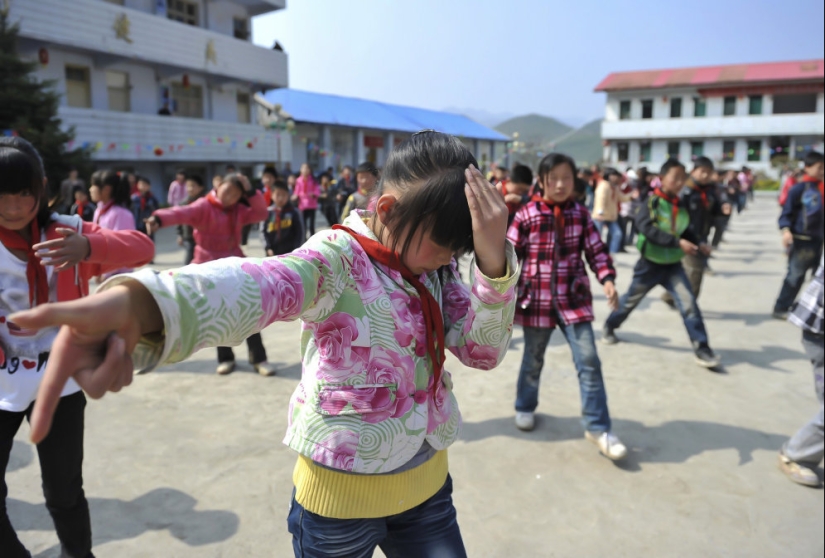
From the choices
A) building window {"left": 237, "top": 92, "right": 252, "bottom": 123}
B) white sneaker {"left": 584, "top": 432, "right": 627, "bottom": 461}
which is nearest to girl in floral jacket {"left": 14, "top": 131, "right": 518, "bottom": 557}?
white sneaker {"left": 584, "top": 432, "right": 627, "bottom": 461}

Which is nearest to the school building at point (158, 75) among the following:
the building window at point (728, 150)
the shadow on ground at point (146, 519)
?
the shadow on ground at point (146, 519)

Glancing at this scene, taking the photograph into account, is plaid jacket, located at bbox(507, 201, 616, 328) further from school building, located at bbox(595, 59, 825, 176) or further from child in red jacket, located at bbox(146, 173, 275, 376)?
school building, located at bbox(595, 59, 825, 176)

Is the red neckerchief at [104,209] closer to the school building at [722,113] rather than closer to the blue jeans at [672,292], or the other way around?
the blue jeans at [672,292]

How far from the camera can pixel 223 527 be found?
275cm

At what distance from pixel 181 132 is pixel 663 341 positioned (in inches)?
703

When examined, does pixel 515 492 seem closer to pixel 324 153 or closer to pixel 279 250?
pixel 279 250

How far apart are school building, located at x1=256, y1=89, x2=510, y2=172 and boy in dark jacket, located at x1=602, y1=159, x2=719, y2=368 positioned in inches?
773

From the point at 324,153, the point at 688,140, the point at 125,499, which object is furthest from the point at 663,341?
the point at 688,140

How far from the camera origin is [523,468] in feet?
10.9

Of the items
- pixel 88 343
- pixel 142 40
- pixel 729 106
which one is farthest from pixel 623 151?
pixel 88 343

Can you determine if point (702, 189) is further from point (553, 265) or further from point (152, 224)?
point (152, 224)

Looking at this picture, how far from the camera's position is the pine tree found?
13.8 m

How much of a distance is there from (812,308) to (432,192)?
8.92 feet

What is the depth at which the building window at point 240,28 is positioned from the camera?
22.3m
